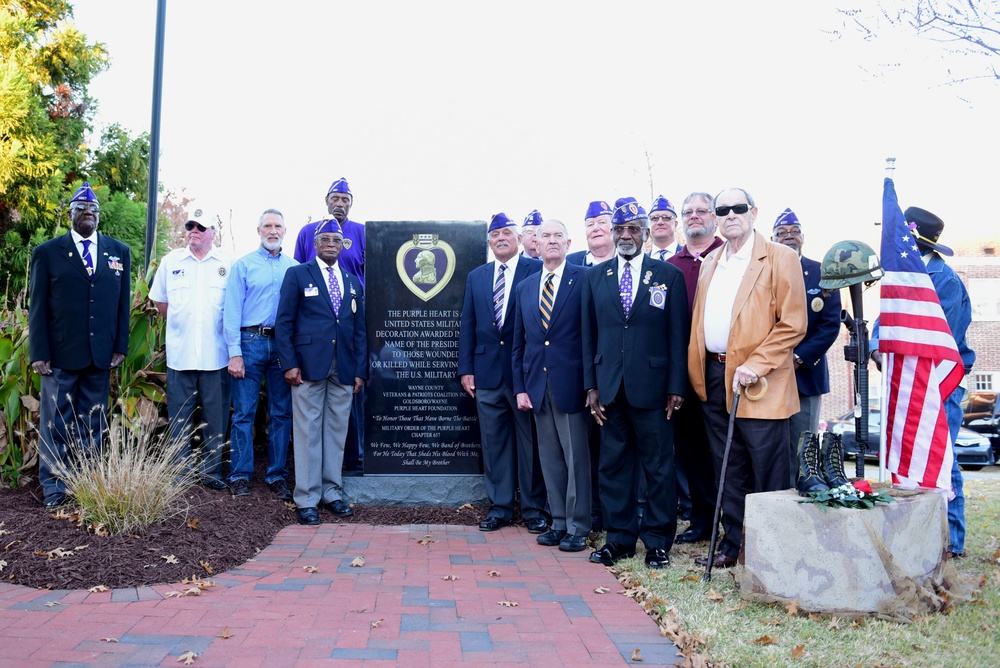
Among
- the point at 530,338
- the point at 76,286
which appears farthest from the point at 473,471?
the point at 76,286

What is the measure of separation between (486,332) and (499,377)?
0.36 m

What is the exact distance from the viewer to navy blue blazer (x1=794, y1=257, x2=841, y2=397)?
16.9ft

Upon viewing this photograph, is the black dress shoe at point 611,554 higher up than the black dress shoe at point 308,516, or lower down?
higher up

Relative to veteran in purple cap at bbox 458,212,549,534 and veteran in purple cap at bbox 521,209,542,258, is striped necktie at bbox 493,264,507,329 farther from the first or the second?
veteran in purple cap at bbox 521,209,542,258

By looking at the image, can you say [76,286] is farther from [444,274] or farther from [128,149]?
[128,149]

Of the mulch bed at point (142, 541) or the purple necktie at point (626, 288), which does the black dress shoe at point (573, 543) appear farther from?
the purple necktie at point (626, 288)

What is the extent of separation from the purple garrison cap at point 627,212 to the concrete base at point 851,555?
195cm

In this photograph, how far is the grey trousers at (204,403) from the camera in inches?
257

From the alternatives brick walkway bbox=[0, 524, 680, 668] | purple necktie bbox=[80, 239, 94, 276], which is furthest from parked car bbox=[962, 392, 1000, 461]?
purple necktie bbox=[80, 239, 94, 276]

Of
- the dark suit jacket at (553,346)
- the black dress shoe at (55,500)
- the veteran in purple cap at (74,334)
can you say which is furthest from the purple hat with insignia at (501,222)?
the black dress shoe at (55,500)

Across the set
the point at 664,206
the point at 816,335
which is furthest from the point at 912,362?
the point at 664,206

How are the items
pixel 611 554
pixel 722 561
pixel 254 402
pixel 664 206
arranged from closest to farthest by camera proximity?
pixel 722 561
pixel 611 554
pixel 664 206
pixel 254 402

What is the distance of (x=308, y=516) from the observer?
618 cm

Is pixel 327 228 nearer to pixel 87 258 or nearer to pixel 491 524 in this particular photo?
pixel 87 258
